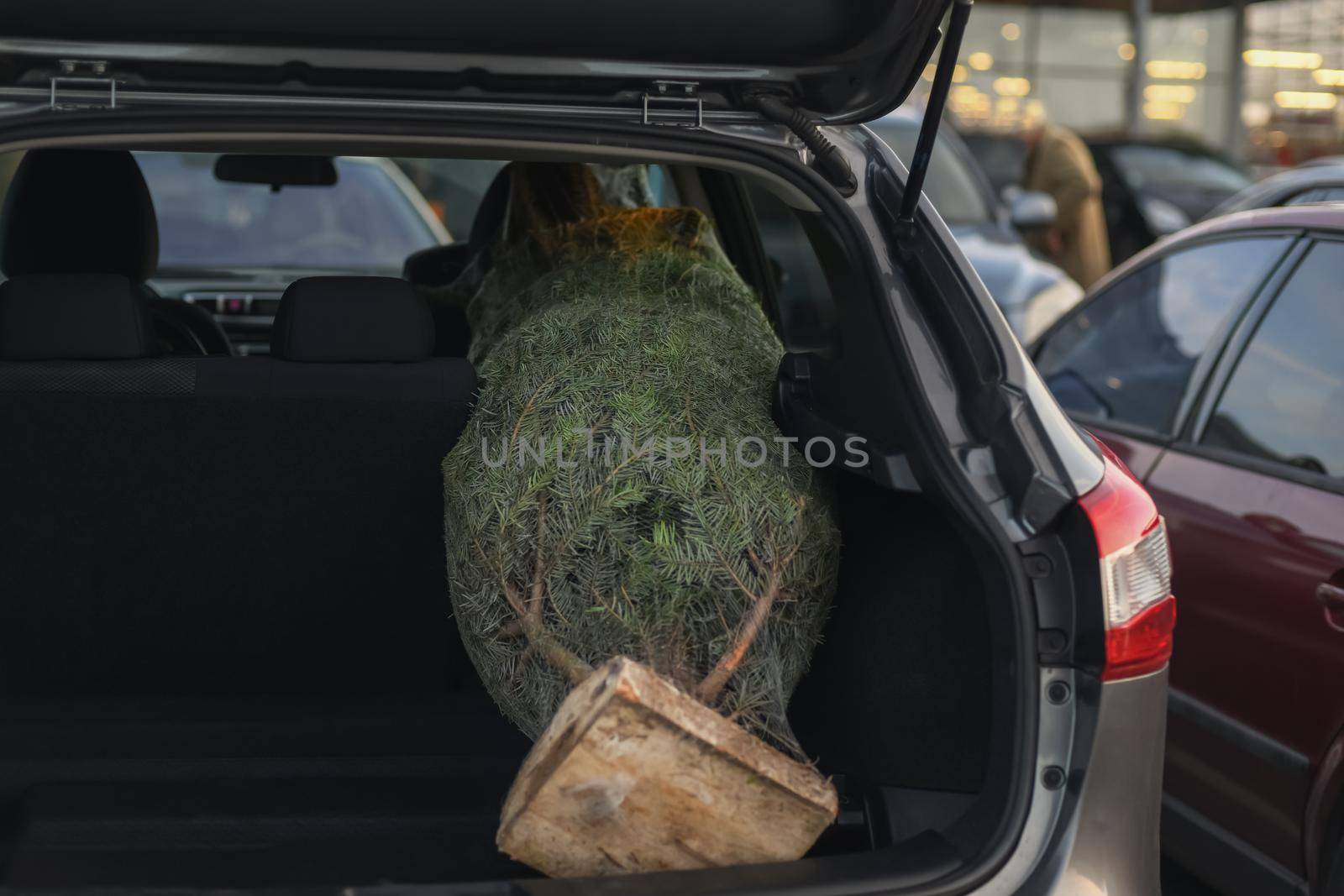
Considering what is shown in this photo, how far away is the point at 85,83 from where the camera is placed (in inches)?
82.6

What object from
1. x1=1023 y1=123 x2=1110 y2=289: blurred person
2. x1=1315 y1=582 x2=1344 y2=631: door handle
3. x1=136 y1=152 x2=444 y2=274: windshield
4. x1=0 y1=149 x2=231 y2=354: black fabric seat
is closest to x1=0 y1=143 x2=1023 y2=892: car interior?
x1=1315 y1=582 x2=1344 y2=631: door handle

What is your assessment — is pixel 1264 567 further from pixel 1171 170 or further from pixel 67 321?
pixel 1171 170

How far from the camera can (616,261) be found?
281 cm

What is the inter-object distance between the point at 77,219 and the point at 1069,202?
742cm

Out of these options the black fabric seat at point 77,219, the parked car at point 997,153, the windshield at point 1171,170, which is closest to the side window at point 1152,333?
the black fabric seat at point 77,219

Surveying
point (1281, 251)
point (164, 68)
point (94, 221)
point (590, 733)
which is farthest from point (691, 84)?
point (94, 221)

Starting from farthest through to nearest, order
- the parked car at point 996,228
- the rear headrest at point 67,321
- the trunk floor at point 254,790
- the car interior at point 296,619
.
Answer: the parked car at point 996,228 → the rear headrest at point 67,321 → the car interior at point 296,619 → the trunk floor at point 254,790

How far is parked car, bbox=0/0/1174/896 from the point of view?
6.33 feet

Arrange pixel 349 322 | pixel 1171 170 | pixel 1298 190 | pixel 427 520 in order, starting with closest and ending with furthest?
pixel 349 322 < pixel 427 520 < pixel 1298 190 < pixel 1171 170

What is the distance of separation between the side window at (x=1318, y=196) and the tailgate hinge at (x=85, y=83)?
279 cm

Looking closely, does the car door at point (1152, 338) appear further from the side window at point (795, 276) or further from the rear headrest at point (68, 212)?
the rear headrest at point (68, 212)

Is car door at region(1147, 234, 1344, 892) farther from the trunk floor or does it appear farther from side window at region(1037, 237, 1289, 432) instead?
the trunk floor

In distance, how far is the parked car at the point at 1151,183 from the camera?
12609 millimetres

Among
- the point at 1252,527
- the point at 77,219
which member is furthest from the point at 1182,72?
the point at 77,219
